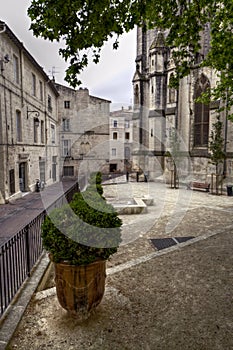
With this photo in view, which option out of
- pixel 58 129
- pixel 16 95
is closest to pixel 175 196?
pixel 16 95

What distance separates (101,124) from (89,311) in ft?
90.9

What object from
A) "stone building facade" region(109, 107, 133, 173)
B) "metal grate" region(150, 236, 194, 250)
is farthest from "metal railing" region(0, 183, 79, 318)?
"stone building facade" region(109, 107, 133, 173)

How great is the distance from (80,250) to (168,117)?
63.9 feet

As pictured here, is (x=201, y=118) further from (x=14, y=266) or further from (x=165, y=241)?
(x=14, y=266)

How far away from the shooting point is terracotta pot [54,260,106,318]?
131 inches

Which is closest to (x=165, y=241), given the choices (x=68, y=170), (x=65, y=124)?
(x=68, y=170)

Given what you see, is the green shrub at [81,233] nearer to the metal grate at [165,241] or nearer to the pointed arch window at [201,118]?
the metal grate at [165,241]

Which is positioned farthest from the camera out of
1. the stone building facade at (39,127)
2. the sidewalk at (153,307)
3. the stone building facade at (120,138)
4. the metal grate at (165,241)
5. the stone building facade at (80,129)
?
the stone building facade at (120,138)

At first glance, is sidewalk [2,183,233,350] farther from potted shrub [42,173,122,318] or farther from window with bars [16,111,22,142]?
window with bars [16,111,22,142]

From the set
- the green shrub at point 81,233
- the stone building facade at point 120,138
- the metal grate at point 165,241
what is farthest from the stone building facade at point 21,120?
the stone building facade at point 120,138

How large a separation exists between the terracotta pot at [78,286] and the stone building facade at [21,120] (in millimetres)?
10460

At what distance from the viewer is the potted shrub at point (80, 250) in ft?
10.7

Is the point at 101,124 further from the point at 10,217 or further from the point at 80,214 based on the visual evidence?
the point at 80,214

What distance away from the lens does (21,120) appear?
15.1 metres
